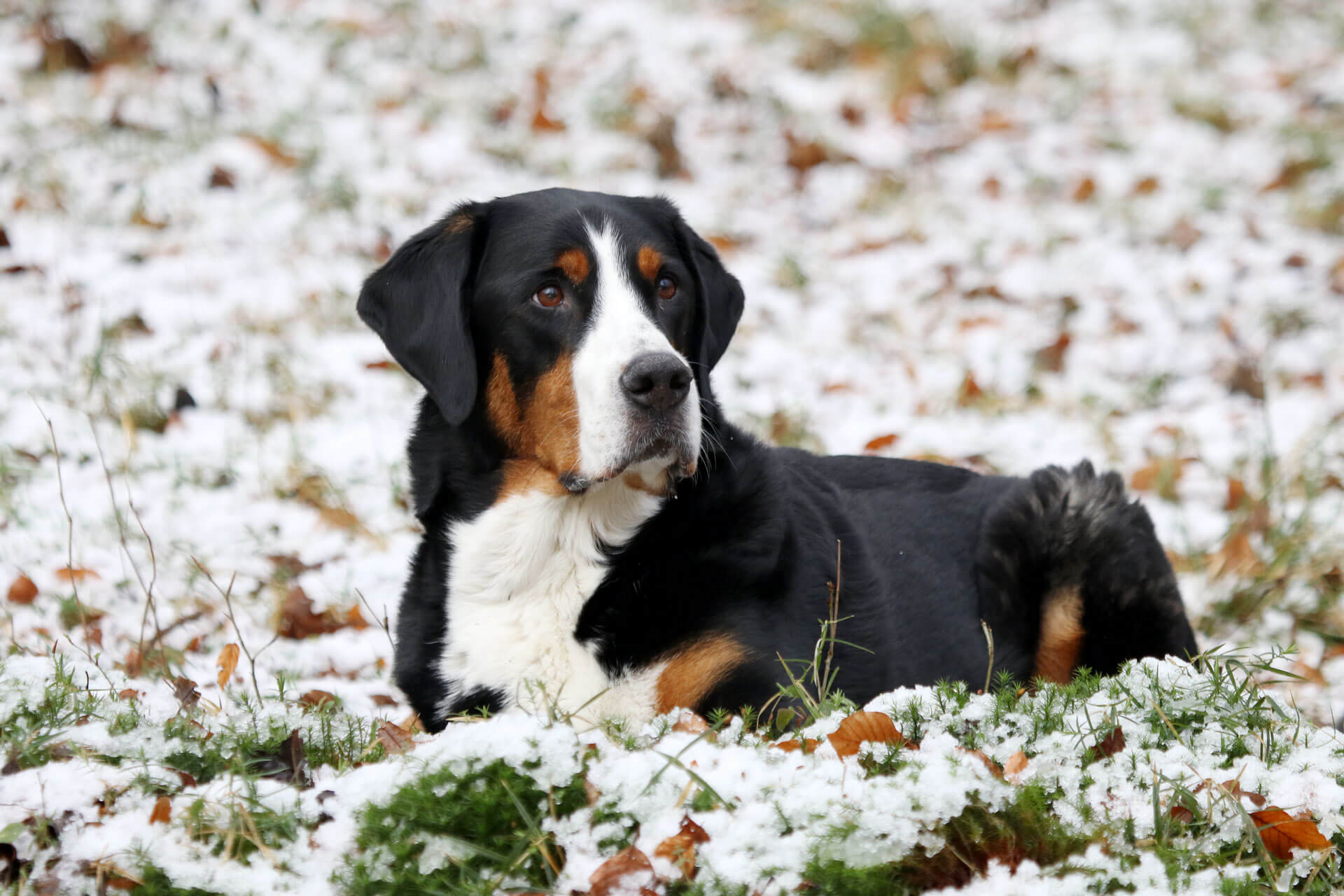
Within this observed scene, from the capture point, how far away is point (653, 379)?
3148 mm

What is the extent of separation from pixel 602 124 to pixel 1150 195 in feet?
13.9

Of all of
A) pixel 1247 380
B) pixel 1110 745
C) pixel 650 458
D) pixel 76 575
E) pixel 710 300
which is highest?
pixel 710 300

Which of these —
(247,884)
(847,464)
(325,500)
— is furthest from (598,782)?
(325,500)

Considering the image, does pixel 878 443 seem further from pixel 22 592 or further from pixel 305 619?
pixel 22 592

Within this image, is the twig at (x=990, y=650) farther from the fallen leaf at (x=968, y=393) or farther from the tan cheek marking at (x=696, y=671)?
the fallen leaf at (x=968, y=393)

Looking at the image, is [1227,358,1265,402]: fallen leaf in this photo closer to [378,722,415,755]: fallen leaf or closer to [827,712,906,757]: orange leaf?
[827,712,906,757]: orange leaf

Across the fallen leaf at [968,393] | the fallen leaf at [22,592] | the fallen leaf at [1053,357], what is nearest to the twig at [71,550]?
the fallen leaf at [22,592]

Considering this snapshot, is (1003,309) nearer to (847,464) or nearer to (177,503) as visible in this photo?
(847,464)

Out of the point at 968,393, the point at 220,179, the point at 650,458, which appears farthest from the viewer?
the point at 220,179

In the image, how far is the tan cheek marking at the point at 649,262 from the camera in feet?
11.6

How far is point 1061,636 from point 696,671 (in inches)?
66.9

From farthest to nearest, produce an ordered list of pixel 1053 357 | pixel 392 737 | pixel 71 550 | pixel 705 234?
pixel 705 234 < pixel 1053 357 < pixel 71 550 < pixel 392 737

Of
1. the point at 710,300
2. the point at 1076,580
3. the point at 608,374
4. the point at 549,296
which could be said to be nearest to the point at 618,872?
the point at 608,374

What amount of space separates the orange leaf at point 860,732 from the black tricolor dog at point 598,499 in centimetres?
61
